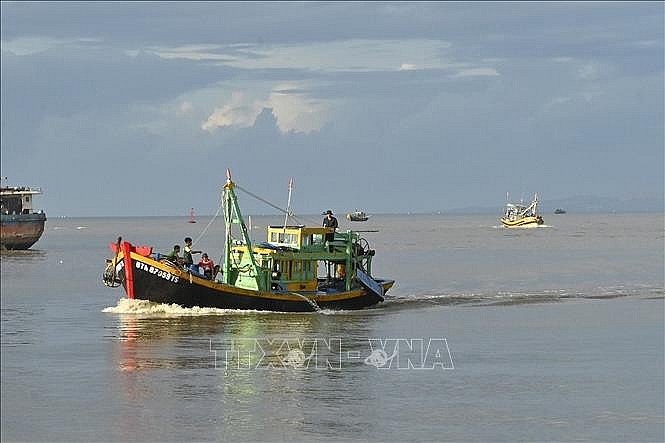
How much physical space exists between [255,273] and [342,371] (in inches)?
544

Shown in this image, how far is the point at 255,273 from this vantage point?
143 ft

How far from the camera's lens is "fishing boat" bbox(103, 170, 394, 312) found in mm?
43062

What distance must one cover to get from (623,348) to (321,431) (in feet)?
49.3

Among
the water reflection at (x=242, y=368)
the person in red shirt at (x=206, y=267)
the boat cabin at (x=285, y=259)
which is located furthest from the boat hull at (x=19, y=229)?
the water reflection at (x=242, y=368)

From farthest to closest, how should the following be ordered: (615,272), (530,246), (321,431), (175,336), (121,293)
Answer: (530,246)
(615,272)
(121,293)
(175,336)
(321,431)

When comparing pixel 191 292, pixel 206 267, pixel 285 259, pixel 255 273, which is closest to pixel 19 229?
pixel 206 267

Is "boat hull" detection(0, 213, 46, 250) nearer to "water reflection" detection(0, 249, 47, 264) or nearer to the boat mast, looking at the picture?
"water reflection" detection(0, 249, 47, 264)

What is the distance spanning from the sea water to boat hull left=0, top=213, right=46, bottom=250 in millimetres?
47837

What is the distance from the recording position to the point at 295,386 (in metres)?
27.7

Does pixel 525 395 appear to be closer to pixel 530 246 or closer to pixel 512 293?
pixel 512 293

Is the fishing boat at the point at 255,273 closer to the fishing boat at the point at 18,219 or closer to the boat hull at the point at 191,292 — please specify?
the boat hull at the point at 191,292

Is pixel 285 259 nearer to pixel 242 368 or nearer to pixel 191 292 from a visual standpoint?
pixel 191 292

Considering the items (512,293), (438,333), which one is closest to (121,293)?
(512,293)

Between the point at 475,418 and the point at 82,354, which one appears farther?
the point at 82,354
